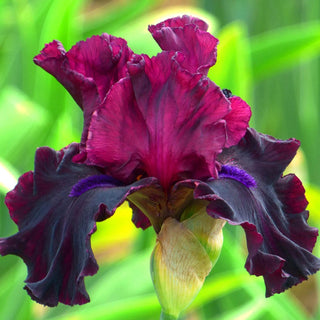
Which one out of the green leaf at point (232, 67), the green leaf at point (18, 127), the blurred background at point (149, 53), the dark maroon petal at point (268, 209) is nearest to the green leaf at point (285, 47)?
the blurred background at point (149, 53)

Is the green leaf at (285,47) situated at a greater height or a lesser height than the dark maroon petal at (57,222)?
lesser

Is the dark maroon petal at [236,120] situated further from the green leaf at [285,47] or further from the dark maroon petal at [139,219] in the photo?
the green leaf at [285,47]

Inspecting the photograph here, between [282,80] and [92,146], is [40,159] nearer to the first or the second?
[92,146]

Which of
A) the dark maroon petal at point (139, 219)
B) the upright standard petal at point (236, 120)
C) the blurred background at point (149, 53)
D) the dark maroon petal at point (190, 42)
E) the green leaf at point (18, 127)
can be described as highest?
the dark maroon petal at point (190, 42)

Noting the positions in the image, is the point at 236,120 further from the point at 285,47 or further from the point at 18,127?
the point at 285,47

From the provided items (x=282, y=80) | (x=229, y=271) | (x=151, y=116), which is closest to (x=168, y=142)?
(x=151, y=116)
